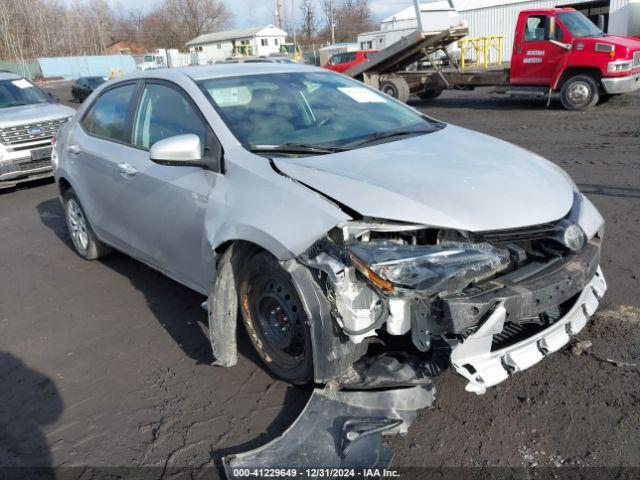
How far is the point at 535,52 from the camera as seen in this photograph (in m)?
13.3

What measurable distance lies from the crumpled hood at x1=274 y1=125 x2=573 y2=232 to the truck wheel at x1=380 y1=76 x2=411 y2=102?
12.7m

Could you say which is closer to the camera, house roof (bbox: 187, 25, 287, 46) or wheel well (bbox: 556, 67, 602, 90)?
wheel well (bbox: 556, 67, 602, 90)

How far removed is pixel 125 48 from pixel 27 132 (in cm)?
8908

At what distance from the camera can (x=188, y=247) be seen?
3682 millimetres

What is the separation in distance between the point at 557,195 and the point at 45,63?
2692 inches

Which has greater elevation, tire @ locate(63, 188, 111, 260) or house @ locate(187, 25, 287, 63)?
house @ locate(187, 25, 287, 63)

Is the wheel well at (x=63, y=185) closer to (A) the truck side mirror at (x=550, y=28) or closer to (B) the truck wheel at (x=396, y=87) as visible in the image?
(B) the truck wheel at (x=396, y=87)

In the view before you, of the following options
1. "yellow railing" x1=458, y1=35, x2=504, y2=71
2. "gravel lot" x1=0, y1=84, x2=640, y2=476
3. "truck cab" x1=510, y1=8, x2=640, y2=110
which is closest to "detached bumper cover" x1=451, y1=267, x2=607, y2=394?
"gravel lot" x1=0, y1=84, x2=640, y2=476

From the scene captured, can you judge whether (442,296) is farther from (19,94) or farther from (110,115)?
(19,94)

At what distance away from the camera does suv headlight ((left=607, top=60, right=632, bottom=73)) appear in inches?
477

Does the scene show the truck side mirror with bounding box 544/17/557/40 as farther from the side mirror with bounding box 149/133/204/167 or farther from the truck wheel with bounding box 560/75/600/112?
the side mirror with bounding box 149/133/204/167

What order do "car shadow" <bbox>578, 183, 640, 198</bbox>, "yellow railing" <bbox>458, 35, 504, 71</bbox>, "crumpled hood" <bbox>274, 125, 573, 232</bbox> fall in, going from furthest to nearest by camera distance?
"yellow railing" <bbox>458, 35, 504, 71</bbox> < "car shadow" <bbox>578, 183, 640, 198</bbox> < "crumpled hood" <bbox>274, 125, 573, 232</bbox>

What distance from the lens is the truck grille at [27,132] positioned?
9.05 metres

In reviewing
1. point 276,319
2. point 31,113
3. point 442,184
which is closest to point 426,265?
point 442,184
